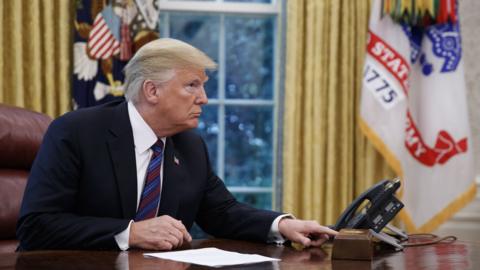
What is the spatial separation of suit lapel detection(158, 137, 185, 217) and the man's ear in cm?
17

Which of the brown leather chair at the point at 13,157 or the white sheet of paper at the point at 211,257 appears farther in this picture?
the brown leather chair at the point at 13,157

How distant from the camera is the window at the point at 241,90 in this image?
4.23 meters

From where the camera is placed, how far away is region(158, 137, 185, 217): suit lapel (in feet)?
7.48

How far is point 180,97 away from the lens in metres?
2.35

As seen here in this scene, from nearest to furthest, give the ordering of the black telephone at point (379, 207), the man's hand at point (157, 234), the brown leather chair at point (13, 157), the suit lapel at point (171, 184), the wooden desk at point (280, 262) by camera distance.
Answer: the wooden desk at point (280, 262), the man's hand at point (157, 234), the black telephone at point (379, 207), the suit lapel at point (171, 184), the brown leather chair at point (13, 157)

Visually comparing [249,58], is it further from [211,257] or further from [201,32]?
[211,257]

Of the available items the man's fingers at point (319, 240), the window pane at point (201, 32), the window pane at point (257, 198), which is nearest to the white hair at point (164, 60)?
the man's fingers at point (319, 240)

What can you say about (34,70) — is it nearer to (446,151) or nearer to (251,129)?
(251,129)

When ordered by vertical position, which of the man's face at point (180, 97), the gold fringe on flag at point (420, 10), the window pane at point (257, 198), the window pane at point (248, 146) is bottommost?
the window pane at point (257, 198)

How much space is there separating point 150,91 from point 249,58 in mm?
2005

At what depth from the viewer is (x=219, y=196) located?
249cm

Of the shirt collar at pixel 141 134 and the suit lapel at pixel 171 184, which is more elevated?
the shirt collar at pixel 141 134

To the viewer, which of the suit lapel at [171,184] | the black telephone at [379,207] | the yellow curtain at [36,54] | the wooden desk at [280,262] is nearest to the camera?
the wooden desk at [280,262]

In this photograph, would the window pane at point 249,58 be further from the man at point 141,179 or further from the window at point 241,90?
the man at point 141,179
